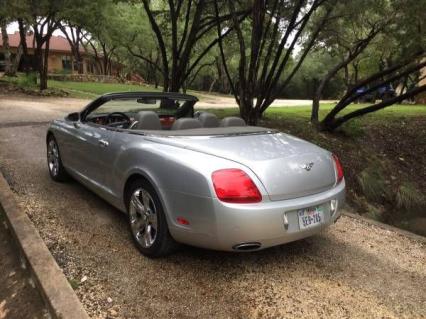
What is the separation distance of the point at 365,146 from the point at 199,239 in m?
9.07

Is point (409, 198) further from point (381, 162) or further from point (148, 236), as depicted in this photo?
point (148, 236)

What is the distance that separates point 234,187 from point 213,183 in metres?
0.16

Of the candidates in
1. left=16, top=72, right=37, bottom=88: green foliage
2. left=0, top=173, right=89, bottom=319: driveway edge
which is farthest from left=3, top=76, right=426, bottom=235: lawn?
left=16, top=72, right=37, bottom=88: green foliage

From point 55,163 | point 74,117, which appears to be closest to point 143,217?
point 74,117

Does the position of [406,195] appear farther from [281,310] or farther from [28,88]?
[28,88]

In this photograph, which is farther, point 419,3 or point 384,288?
point 419,3

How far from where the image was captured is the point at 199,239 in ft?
11.3

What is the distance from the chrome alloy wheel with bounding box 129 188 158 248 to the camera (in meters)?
3.83

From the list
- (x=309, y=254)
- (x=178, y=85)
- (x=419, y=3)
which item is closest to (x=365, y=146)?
(x=419, y=3)

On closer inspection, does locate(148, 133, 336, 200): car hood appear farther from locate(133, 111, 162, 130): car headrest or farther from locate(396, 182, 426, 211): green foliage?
locate(396, 182, 426, 211): green foliage

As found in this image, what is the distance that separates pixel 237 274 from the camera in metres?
3.71

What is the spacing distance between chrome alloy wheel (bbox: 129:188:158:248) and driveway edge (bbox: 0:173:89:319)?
2.52ft

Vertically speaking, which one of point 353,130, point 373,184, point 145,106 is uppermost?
point 145,106

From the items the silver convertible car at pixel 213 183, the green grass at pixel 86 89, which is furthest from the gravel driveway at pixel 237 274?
the green grass at pixel 86 89
